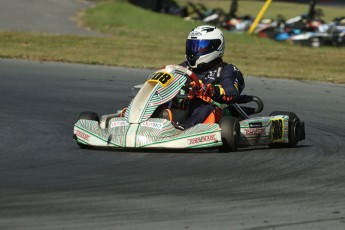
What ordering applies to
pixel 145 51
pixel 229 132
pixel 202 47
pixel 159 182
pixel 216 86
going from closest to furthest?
pixel 159 182 < pixel 229 132 < pixel 216 86 < pixel 202 47 < pixel 145 51

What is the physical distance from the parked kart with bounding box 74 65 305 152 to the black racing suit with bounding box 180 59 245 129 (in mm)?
68

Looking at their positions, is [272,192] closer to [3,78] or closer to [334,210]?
[334,210]

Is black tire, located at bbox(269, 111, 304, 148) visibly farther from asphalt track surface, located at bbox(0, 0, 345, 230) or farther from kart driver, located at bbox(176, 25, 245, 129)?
kart driver, located at bbox(176, 25, 245, 129)

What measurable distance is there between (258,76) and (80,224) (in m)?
10.6

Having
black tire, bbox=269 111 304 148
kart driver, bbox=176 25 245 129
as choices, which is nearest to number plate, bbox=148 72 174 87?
kart driver, bbox=176 25 245 129

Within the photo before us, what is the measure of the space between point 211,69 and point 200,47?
0.74ft

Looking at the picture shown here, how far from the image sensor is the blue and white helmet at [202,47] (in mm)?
8922

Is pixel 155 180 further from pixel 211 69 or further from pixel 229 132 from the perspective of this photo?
pixel 211 69

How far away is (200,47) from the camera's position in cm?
894

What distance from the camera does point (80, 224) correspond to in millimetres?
5172

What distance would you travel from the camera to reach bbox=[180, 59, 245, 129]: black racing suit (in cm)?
840

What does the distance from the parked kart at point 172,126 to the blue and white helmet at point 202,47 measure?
25cm

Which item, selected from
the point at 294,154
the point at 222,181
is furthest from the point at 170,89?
the point at 222,181

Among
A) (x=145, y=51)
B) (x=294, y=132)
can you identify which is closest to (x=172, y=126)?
(x=294, y=132)
